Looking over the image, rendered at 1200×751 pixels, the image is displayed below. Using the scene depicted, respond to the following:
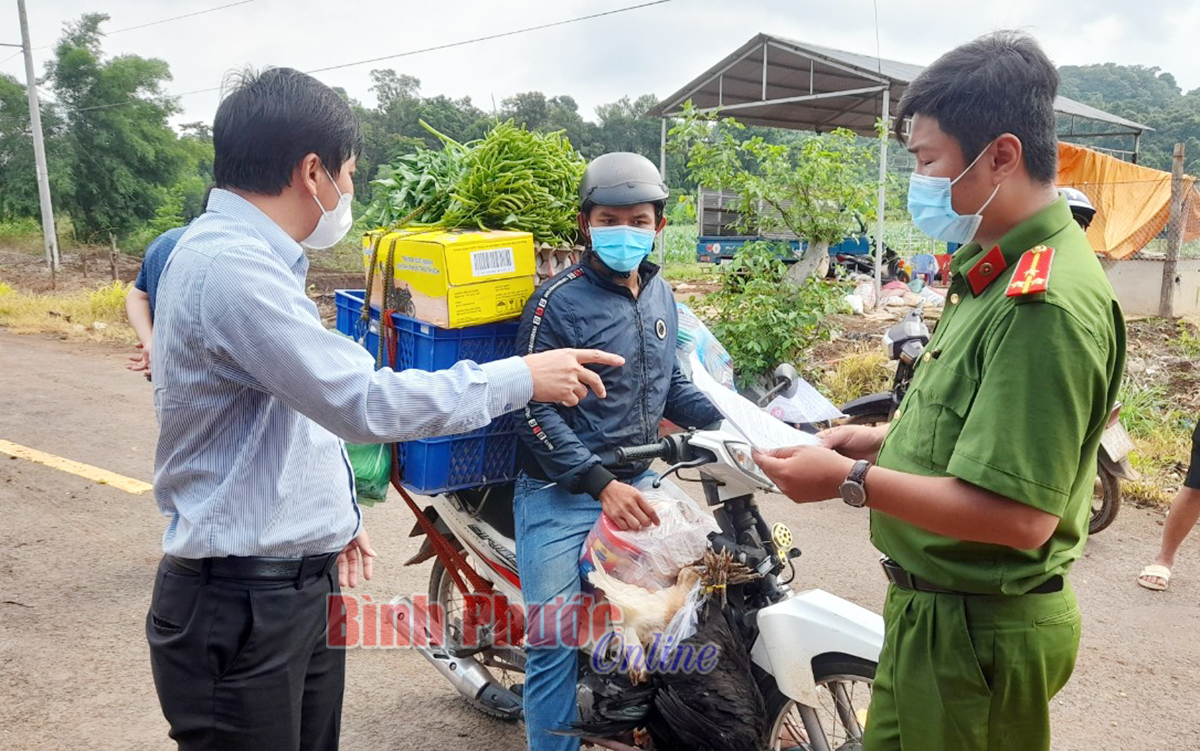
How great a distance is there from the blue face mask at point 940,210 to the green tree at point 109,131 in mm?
28714

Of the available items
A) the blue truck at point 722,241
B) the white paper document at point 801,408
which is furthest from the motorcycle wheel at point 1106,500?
the blue truck at point 722,241

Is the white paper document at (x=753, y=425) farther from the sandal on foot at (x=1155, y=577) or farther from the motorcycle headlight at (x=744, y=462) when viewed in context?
the sandal on foot at (x=1155, y=577)

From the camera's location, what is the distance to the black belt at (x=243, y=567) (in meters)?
1.90

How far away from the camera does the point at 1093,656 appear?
3779 millimetres

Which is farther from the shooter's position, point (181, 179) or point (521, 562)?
point (181, 179)

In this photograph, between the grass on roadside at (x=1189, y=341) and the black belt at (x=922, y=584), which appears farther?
the grass on roadside at (x=1189, y=341)

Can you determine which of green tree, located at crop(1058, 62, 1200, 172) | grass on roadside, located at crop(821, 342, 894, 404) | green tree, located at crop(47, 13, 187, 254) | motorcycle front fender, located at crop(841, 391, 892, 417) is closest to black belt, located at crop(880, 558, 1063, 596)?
motorcycle front fender, located at crop(841, 391, 892, 417)

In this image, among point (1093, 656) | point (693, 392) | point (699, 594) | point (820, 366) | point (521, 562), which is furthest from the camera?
point (820, 366)

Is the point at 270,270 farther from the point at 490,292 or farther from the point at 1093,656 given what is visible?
the point at 1093,656

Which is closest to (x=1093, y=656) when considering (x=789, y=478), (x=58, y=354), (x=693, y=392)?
(x=693, y=392)

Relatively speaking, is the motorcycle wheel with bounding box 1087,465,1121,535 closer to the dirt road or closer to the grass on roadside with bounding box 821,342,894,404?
the dirt road

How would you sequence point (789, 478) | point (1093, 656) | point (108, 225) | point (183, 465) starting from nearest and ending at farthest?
point (789, 478) < point (183, 465) < point (1093, 656) < point (108, 225)

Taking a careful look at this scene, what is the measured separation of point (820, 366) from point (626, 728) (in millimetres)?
6001

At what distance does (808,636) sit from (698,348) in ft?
4.05
